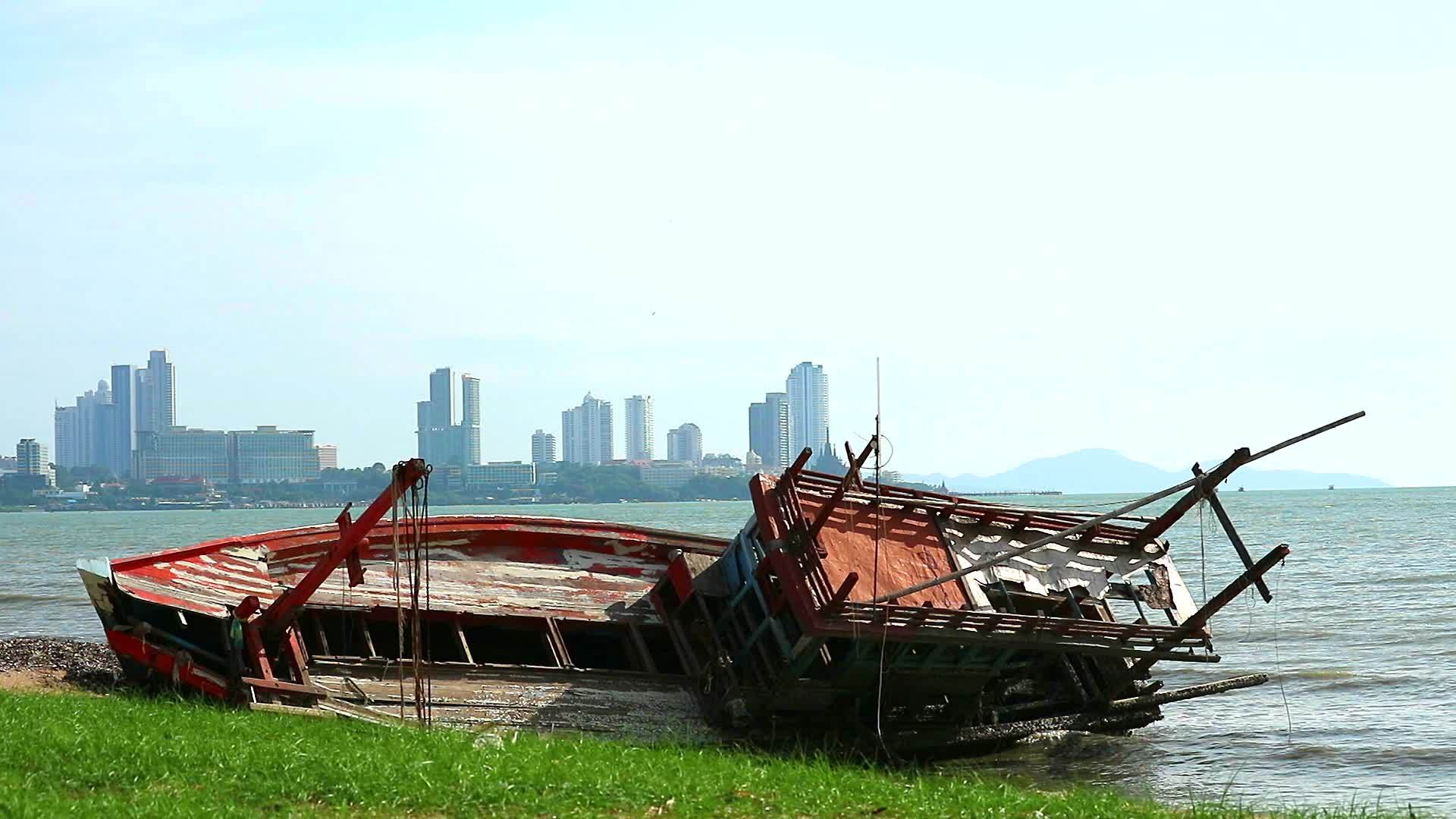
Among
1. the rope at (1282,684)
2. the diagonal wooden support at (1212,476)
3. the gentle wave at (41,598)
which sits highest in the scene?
the diagonal wooden support at (1212,476)

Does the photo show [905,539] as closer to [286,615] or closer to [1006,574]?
[1006,574]

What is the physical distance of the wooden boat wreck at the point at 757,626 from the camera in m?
17.0

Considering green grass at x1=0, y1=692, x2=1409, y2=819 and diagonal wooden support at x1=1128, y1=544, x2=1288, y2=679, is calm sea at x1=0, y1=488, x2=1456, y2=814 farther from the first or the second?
green grass at x1=0, y1=692, x2=1409, y2=819

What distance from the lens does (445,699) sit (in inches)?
678

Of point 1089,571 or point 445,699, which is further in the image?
point 1089,571

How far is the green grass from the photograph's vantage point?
10.6 metres

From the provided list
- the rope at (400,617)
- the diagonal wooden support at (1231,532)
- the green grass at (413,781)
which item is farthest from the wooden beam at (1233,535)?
the rope at (400,617)

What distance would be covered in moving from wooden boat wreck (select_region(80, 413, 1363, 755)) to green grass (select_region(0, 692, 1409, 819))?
3133 millimetres

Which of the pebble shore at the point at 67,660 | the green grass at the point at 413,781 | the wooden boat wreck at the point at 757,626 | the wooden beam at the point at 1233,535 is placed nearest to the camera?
the green grass at the point at 413,781

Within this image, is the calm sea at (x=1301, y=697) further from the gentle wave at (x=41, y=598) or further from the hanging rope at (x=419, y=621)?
the hanging rope at (x=419, y=621)

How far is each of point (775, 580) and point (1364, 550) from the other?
200 ft

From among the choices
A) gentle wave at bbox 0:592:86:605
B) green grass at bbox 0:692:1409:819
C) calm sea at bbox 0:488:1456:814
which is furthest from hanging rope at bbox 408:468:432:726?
gentle wave at bbox 0:592:86:605

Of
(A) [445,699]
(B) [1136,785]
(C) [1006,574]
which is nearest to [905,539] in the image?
(C) [1006,574]

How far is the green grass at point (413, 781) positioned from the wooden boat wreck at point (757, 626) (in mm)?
3133
